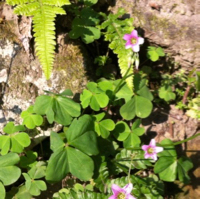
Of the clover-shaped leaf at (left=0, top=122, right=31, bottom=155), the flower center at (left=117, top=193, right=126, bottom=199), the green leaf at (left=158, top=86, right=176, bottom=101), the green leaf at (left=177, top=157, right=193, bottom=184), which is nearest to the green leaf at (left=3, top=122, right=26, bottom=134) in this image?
the clover-shaped leaf at (left=0, top=122, right=31, bottom=155)

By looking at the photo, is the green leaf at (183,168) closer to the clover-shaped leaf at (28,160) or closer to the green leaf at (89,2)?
the clover-shaped leaf at (28,160)

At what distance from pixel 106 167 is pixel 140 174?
2.33ft

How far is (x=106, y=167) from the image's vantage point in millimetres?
3221

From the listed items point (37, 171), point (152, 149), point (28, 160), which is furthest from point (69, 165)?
point (152, 149)

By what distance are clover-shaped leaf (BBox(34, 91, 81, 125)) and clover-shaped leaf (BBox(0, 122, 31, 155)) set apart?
10.9 inches

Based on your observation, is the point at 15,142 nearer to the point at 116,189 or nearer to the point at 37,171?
the point at 37,171

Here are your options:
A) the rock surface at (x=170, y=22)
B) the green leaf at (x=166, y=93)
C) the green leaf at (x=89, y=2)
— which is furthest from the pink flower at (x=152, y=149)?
the green leaf at (x=89, y=2)

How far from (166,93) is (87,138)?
1567mm

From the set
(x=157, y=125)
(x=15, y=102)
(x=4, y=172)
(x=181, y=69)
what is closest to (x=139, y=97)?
(x=157, y=125)

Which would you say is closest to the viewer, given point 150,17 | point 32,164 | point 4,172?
point 4,172

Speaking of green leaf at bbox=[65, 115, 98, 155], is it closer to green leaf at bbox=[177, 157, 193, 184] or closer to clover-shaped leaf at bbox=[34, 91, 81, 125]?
clover-shaped leaf at bbox=[34, 91, 81, 125]

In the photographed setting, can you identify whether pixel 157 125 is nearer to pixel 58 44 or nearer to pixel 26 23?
pixel 58 44

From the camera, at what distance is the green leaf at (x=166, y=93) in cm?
398

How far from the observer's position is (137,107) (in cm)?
346
